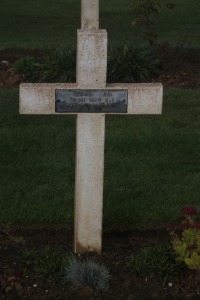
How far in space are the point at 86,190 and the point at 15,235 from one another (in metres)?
0.84

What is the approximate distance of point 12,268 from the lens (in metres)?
4.91

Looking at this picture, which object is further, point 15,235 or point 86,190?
point 15,235

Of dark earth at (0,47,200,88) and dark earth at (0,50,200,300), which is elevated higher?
dark earth at (0,47,200,88)

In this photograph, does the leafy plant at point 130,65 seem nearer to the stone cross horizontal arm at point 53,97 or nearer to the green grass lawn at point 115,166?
the green grass lawn at point 115,166

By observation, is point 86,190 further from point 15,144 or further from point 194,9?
point 194,9

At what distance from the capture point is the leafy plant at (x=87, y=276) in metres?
4.67

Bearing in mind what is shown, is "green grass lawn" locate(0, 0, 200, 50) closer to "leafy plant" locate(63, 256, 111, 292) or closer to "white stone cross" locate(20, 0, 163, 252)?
"white stone cross" locate(20, 0, 163, 252)

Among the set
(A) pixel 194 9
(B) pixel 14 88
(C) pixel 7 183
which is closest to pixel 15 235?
(C) pixel 7 183

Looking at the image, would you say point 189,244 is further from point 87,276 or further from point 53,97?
point 53,97

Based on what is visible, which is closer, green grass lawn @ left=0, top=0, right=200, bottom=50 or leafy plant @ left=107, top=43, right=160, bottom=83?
leafy plant @ left=107, top=43, right=160, bottom=83

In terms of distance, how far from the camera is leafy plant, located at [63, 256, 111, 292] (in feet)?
15.3

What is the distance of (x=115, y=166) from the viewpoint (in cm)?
696

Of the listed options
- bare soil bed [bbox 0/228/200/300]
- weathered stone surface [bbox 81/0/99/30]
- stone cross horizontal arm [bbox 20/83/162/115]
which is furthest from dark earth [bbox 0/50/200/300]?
weathered stone surface [bbox 81/0/99/30]

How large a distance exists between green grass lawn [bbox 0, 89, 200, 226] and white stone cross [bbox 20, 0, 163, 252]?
79 cm
